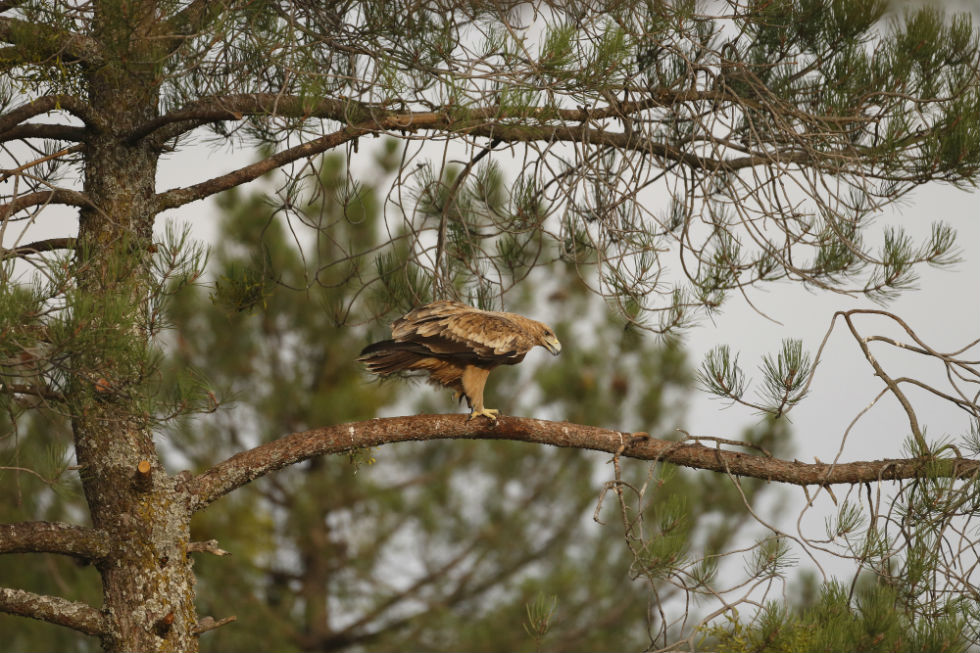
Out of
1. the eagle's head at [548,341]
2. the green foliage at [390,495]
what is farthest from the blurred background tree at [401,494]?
the eagle's head at [548,341]

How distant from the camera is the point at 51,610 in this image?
3549 millimetres

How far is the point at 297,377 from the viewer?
838 cm

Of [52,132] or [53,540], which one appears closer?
[53,540]

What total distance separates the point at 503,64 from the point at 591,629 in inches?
234

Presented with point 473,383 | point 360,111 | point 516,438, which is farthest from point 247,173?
point 516,438

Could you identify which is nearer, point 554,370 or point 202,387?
point 202,387

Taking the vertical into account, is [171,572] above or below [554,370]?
below

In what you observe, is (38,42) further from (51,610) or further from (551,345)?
(551,345)

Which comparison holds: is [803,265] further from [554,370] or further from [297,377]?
[297,377]

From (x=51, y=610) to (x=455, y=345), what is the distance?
179cm

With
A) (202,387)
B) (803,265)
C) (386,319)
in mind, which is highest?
(386,319)

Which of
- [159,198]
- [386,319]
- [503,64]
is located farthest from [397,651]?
[503,64]

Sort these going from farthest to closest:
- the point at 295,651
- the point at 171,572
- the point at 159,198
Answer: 1. the point at 295,651
2. the point at 159,198
3. the point at 171,572

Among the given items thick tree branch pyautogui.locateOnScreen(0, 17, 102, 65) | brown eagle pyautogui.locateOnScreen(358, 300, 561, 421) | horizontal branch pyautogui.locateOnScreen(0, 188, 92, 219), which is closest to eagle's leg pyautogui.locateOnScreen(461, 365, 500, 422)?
brown eagle pyautogui.locateOnScreen(358, 300, 561, 421)
